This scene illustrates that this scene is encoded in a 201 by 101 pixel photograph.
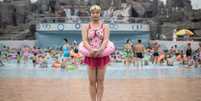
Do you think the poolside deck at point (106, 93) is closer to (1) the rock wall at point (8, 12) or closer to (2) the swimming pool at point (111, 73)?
(2) the swimming pool at point (111, 73)

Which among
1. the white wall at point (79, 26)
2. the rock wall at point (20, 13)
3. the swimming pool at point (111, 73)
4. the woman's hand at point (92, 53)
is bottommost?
the swimming pool at point (111, 73)

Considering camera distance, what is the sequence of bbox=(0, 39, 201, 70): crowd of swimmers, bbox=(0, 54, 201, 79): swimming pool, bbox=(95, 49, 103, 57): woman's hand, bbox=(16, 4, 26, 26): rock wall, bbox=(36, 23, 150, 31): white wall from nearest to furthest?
bbox=(95, 49, 103, 57): woman's hand, bbox=(0, 54, 201, 79): swimming pool, bbox=(0, 39, 201, 70): crowd of swimmers, bbox=(36, 23, 150, 31): white wall, bbox=(16, 4, 26, 26): rock wall

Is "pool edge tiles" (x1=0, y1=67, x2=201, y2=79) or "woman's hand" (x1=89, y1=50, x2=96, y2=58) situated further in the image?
"pool edge tiles" (x1=0, y1=67, x2=201, y2=79)

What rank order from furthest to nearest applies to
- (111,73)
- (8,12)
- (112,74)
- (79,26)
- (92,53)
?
1. (8,12)
2. (79,26)
3. (111,73)
4. (112,74)
5. (92,53)

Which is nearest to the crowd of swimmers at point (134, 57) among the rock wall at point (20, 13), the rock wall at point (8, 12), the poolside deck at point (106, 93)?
the poolside deck at point (106, 93)

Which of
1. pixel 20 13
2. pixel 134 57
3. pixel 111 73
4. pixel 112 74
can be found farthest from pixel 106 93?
pixel 20 13

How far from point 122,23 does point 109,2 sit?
16.3m

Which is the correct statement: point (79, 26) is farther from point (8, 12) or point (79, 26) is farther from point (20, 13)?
point (8, 12)

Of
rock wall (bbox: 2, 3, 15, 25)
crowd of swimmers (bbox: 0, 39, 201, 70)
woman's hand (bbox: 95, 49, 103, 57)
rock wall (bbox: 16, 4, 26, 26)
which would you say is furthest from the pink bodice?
rock wall (bbox: 2, 3, 15, 25)

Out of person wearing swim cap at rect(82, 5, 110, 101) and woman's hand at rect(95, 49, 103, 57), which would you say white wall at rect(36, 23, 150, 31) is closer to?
person wearing swim cap at rect(82, 5, 110, 101)

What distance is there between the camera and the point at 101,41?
11.3 ft

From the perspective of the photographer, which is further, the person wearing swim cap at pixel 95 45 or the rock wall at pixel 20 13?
the rock wall at pixel 20 13

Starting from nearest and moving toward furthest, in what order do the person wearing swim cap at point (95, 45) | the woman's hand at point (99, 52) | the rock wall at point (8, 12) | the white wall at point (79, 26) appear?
the woman's hand at point (99, 52), the person wearing swim cap at point (95, 45), the white wall at point (79, 26), the rock wall at point (8, 12)

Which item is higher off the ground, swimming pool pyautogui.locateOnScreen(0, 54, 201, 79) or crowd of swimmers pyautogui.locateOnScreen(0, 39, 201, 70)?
crowd of swimmers pyautogui.locateOnScreen(0, 39, 201, 70)
